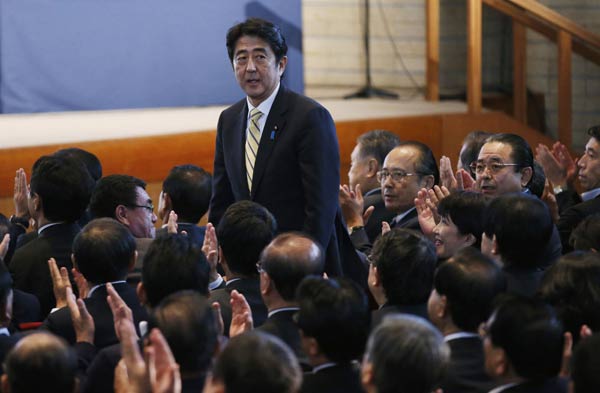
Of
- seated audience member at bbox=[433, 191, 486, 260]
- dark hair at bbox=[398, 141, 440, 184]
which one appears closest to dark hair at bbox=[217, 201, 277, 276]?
seated audience member at bbox=[433, 191, 486, 260]

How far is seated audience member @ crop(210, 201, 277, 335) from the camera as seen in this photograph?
308cm

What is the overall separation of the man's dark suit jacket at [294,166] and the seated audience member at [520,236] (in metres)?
0.58

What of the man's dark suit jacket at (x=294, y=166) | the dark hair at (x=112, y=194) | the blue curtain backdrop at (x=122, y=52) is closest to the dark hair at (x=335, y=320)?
the man's dark suit jacket at (x=294, y=166)

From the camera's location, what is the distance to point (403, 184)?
4309 millimetres

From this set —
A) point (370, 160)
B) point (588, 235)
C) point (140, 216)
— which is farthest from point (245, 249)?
point (370, 160)

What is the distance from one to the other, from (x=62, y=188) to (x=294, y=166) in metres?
0.83

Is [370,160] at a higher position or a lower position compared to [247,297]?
higher

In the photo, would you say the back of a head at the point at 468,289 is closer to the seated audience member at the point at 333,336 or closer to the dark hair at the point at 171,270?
the seated audience member at the point at 333,336

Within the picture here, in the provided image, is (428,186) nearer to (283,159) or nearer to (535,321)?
(283,159)

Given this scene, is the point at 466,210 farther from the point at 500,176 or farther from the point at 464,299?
the point at 464,299

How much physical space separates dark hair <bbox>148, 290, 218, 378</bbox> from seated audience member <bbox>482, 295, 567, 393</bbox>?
1.95 ft

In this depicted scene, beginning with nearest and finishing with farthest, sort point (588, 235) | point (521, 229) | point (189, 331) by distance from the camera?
point (189, 331) < point (521, 229) < point (588, 235)

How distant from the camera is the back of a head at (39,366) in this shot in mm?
2045

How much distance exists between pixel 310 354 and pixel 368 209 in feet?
6.91
